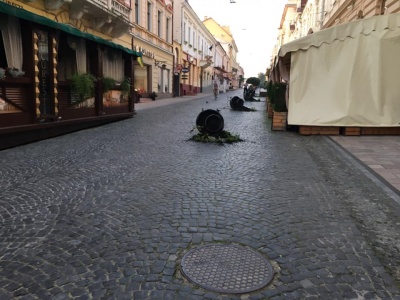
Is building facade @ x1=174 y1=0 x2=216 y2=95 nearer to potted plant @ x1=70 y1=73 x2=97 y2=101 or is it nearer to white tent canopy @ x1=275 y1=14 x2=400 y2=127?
potted plant @ x1=70 y1=73 x2=97 y2=101

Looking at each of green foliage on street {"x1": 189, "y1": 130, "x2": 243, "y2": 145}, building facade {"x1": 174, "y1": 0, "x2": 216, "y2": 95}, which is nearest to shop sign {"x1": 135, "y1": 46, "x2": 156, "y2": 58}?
building facade {"x1": 174, "y1": 0, "x2": 216, "y2": 95}

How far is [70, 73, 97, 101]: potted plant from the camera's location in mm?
10383

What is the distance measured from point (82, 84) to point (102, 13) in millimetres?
8126

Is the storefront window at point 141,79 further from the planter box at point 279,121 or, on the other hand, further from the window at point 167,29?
the planter box at point 279,121

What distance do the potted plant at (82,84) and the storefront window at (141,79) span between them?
14351 millimetres

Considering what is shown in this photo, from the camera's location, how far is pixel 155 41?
93.2ft

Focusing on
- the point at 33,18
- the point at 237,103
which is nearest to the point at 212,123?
the point at 33,18

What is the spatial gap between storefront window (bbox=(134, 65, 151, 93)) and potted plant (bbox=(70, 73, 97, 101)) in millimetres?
14351

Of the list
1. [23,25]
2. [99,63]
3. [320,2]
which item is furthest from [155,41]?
[23,25]

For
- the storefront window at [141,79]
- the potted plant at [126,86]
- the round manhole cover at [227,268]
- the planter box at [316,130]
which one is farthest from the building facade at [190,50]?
the round manhole cover at [227,268]

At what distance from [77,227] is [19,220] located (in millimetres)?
671

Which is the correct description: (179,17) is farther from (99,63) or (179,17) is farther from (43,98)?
(43,98)

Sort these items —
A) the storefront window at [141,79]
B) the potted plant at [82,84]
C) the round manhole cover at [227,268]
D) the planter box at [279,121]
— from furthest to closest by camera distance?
the storefront window at [141,79] < the planter box at [279,121] < the potted plant at [82,84] < the round manhole cover at [227,268]

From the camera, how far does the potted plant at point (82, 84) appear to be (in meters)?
10.4
